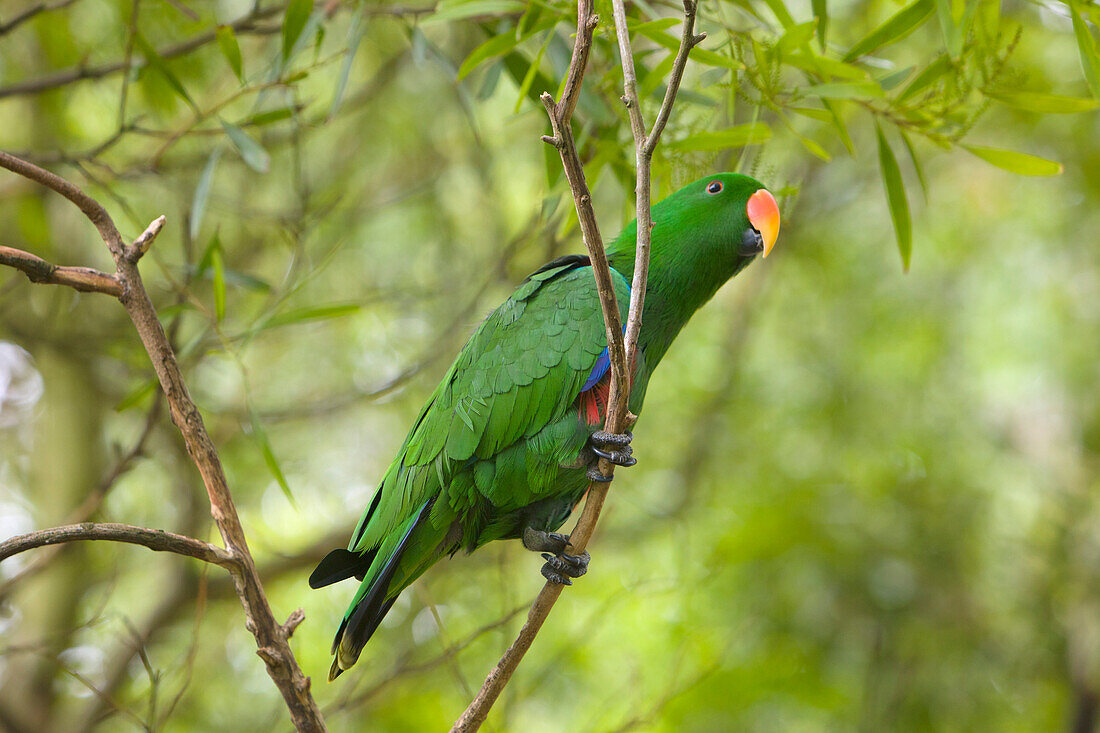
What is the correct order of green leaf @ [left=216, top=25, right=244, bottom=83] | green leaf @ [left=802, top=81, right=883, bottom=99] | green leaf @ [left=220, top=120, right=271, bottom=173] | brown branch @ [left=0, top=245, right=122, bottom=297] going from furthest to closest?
green leaf @ [left=220, top=120, right=271, bottom=173], green leaf @ [left=216, top=25, right=244, bottom=83], green leaf @ [left=802, top=81, right=883, bottom=99], brown branch @ [left=0, top=245, right=122, bottom=297]

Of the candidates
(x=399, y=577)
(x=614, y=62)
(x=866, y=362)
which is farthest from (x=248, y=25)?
(x=866, y=362)

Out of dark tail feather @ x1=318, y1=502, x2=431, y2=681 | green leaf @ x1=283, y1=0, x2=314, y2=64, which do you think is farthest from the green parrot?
green leaf @ x1=283, y1=0, x2=314, y2=64

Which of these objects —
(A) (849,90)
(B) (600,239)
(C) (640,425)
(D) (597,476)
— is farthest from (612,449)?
(C) (640,425)

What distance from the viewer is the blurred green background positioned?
386cm

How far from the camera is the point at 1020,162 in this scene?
2.08 metres

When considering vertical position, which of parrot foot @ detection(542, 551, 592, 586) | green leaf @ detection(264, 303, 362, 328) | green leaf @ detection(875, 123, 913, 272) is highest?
green leaf @ detection(264, 303, 362, 328)

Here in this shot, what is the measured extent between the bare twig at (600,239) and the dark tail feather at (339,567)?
1.68ft

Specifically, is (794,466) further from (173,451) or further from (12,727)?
(12,727)

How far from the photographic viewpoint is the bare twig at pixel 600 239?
1.31 metres

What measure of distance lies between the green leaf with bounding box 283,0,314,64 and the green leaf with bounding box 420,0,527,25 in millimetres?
402

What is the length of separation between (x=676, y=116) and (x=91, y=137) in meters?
3.79

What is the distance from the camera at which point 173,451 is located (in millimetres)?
3947

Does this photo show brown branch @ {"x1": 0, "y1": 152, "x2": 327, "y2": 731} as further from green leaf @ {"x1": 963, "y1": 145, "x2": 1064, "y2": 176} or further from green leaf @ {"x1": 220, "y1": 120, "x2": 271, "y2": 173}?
green leaf @ {"x1": 963, "y1": 145, "x2": 1064, "y2": 176}

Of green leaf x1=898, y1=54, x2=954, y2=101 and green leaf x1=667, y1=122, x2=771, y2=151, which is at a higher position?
green leaf x1=667, y1=122, x2=771, y2=151
